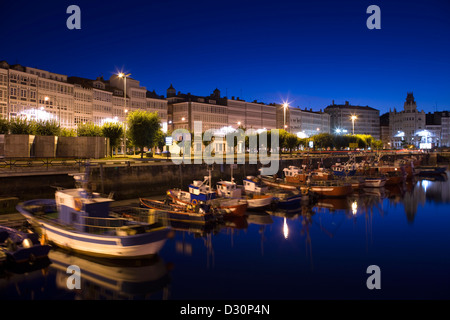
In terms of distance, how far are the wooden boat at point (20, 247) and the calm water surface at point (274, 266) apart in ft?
2.26

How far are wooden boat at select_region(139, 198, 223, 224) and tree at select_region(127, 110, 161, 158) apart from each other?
35222 mm

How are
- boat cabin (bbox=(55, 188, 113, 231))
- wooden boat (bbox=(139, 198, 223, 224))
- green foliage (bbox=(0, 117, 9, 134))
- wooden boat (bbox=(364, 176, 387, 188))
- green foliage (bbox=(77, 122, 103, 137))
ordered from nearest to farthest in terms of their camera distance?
1. boat cabin (bbox=(55, 188, 113, 231))
2. wooden boat (bbox=(139, 198, 223, 224))
3. green foliage (bbox=(0, 117, 9, 134))
4. wooden boat (bbox=(364, 176, 387, 188))
5. green foliage (bbox=(77, 122, 103, 137))

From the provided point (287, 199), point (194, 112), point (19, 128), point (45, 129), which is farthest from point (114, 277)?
point (194, 112)

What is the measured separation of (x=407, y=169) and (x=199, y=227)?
5810 centimetres

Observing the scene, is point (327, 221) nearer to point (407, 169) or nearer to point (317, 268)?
point (317, 268)

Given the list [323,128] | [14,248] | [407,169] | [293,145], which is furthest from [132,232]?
[323,128]

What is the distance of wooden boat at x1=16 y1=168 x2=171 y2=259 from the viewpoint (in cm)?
2086

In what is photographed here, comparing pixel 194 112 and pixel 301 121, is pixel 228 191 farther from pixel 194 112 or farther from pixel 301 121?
pixel 301 121

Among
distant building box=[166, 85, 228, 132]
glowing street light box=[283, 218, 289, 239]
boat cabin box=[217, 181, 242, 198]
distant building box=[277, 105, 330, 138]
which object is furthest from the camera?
distant building box=[277, 105, 330, 138]

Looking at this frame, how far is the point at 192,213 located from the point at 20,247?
12.8 metres

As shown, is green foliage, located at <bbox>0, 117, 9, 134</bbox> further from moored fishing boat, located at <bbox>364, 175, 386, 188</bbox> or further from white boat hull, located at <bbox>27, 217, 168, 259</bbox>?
moored fishing boat, located at <bbox>364, 175, 386, 188</bbox>

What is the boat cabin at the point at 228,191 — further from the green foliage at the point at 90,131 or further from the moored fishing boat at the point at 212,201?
the green foliage at the point at 90,131

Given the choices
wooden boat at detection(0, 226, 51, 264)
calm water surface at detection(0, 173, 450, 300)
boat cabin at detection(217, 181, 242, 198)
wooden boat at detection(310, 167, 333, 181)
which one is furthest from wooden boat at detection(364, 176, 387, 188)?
wooden boat at detection(0, 226, 51, 264)

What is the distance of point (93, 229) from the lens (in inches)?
864
